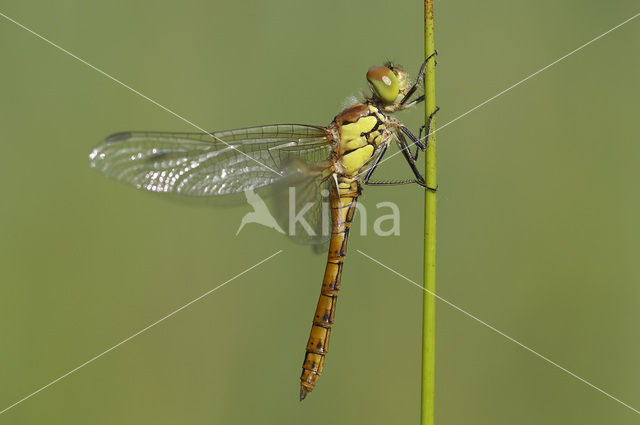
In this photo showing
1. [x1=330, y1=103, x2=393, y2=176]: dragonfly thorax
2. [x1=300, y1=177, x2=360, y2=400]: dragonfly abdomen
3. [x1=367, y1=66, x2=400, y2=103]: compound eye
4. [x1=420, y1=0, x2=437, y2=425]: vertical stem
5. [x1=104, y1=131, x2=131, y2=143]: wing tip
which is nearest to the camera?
[x1=420, y1=0, x2=437, y2=425]: vertical stem

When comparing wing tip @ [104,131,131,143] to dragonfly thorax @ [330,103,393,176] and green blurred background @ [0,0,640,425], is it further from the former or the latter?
green blurred background @ [0,0,640,425]

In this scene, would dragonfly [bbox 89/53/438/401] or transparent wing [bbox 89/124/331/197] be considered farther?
dragonfly [bbox 89/53/438/401]

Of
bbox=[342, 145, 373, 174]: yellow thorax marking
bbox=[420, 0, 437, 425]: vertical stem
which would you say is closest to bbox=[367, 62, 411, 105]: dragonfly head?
bbox=[342, 145, 373, 174]: yellow thorax marking

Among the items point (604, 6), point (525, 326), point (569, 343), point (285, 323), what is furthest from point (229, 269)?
point (604, 6)

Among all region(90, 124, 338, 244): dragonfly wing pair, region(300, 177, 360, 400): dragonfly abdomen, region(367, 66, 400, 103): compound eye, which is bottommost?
region(300, 177, 360, 400): dragonfly abdomen

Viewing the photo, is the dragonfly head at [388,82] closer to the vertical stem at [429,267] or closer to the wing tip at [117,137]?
the vertical stem at [429,267]

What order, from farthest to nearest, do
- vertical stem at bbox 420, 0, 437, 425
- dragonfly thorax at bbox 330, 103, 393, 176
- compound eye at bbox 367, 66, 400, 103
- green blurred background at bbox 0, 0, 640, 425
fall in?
green blurred background at bbox 0, 0, 640, 425, dragonfly thorax at bbox 330, 103, 393, 176, compound eye at bbox 367, 66, 400, 103, vertical stem at bbox 420, 0, 437, 425

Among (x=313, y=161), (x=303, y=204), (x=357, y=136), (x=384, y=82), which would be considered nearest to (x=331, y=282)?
(x=303, y=204)
